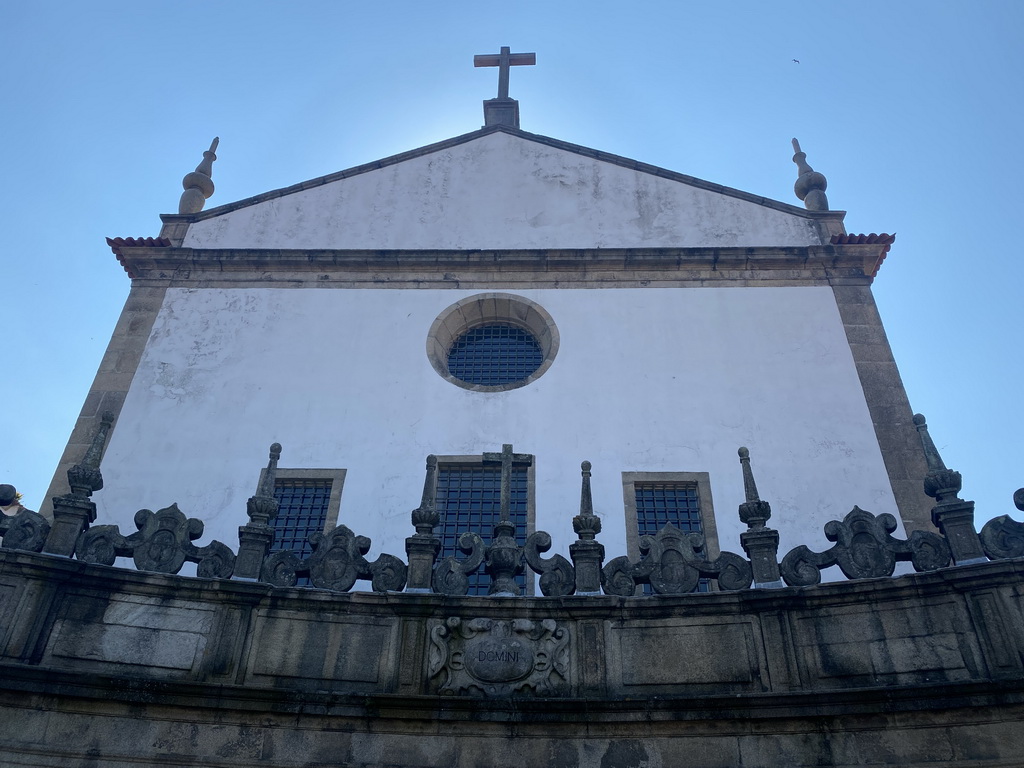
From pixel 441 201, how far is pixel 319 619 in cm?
952

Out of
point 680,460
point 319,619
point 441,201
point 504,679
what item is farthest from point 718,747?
point 441,201

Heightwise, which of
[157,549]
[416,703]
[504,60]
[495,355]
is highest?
[504,60]

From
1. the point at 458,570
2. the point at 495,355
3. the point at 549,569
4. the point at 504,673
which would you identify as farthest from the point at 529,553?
the point at 495,355

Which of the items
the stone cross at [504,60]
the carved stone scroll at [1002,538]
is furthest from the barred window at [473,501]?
the stone cross at [504,60]

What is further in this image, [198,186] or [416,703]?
[198,186]

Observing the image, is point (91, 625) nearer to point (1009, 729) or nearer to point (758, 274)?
point (1009, 729)

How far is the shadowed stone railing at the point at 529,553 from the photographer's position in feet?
28.0

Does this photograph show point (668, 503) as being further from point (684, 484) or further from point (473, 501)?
point (473, 501)

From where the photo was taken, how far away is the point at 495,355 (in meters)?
14.7

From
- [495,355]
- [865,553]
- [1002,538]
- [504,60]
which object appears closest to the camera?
[1002,538]

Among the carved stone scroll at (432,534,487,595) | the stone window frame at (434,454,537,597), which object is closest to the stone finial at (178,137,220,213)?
the stone window frame at (434,454,537,597)

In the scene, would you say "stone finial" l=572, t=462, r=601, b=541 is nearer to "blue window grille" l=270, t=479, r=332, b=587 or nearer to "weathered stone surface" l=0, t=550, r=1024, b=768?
"weathered stone surface" l=0, t=550, r=1024, b=768

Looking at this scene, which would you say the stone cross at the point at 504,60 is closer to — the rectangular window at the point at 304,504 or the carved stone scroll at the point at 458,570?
the rectangular window at the point at 304,504

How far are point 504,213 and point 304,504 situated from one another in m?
6.36
